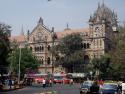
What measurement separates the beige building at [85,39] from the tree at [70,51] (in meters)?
3.00

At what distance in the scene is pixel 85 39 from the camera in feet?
360

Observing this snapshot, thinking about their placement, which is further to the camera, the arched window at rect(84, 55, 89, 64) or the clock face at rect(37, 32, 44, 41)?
the clock face at rect(37, 32, 44, 41)

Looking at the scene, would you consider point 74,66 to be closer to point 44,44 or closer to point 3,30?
point 44,44

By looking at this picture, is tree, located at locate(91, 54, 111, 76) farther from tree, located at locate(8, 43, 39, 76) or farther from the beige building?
tree, located at locate(8, 43, 39, 76)

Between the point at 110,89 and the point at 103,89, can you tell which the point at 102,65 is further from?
the point at 110,89

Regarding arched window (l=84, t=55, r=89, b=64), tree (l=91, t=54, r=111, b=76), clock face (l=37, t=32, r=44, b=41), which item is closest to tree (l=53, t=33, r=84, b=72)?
arched window (l=84, t=55, r=89, b=64)

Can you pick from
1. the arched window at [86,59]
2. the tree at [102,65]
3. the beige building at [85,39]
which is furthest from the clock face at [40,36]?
the tree at [102,65]

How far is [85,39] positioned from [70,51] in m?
7.09

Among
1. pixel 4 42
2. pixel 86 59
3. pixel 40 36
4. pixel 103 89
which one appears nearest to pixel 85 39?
pixel 86 59

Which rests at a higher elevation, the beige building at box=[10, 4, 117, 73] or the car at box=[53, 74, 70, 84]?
the beige building at box=[10, 4, 117, 73]

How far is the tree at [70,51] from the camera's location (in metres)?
102

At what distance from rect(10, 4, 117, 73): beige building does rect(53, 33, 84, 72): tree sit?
300cm

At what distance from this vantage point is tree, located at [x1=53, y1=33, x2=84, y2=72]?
10235 cm

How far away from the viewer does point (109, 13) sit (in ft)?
427
